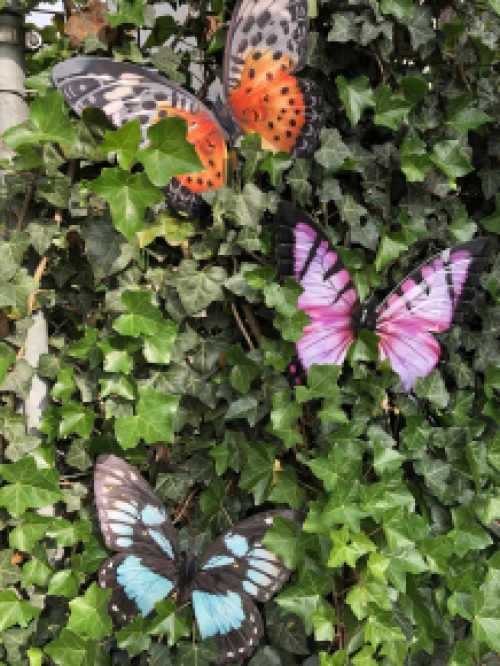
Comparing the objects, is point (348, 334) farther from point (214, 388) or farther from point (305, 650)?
point (305, 650)

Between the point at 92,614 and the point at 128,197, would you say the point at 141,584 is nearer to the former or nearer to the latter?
the point at 92,614

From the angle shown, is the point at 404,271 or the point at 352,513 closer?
the point at 352,513

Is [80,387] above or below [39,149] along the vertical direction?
below

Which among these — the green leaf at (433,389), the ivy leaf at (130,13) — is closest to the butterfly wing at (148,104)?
the ivy leaf at (130,13)

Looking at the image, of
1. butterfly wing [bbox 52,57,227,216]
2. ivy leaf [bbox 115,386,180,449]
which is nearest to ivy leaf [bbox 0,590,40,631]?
ivy leaf [bbox 115,386,180,449]

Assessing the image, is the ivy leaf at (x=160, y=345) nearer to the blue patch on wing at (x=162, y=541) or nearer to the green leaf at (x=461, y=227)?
the blue patch on wing at (x=162, y=541)

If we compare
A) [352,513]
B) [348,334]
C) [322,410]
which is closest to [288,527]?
[352,513]

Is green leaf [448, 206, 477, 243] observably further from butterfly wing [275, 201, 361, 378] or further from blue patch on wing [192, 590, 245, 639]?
blue patch on wing [192, 590, 245, 639]

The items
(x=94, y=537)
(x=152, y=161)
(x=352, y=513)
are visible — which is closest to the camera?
(x=152, y=161)
